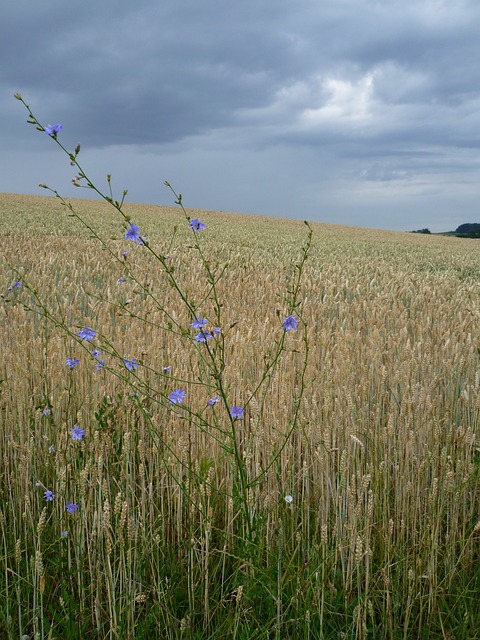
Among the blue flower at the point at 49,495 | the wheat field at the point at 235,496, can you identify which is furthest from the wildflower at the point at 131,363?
the blue flower at the point at 49,495

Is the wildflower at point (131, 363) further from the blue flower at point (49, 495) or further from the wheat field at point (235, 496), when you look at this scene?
the blue flower at point (49, 495)

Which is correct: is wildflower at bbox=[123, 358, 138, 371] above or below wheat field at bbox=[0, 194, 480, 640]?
above

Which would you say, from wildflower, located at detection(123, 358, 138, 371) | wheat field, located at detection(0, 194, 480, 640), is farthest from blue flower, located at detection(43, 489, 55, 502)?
wildflower, located at detection(123, 358, 138, 371)

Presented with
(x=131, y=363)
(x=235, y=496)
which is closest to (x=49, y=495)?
(x=131, y=363)

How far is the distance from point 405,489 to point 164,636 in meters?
1.03

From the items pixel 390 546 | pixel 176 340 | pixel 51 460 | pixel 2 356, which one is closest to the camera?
pixel 390 546

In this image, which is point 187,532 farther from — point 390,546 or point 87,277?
point 87,277

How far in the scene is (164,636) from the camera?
1.95 metres

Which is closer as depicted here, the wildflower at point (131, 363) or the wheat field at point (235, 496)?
the wheat field at point (235, 496)

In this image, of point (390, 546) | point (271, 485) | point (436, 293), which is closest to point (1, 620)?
point (271, 485)

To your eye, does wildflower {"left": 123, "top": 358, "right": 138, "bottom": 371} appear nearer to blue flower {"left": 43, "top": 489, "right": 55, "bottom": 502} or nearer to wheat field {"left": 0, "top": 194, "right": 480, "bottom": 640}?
wheat field {"left": 0, "top": 194, "right": 480, "bottom": 640}

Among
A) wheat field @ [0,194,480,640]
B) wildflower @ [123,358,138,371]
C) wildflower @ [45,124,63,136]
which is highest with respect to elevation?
wildflower @ [45,124,63,136]

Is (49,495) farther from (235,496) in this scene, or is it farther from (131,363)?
(235,496)

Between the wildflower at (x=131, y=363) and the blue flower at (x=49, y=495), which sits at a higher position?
the wildflower at (x=131, y=363)
